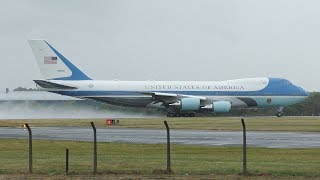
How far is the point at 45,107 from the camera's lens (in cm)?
7300

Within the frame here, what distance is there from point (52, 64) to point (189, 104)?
14.6 m

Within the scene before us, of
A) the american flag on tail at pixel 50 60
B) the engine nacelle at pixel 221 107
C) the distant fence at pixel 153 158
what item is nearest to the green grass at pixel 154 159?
the distant fence at pixel 153 158

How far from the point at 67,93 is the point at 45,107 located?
4371 mm

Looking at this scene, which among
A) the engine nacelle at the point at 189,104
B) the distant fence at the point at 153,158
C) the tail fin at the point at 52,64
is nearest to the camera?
the distant fence at the point at 153,158

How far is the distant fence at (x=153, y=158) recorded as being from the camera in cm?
1838

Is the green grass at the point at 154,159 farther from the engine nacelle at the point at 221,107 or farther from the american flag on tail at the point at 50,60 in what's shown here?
the american flag on tail at the point at 50,60

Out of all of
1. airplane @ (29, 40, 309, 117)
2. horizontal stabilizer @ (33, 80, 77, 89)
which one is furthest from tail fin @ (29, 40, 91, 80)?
horizontal stabilizer @ (33, 80, 77, 89)

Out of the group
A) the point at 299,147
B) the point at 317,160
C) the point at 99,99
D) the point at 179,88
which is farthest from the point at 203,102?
the point at 317,160

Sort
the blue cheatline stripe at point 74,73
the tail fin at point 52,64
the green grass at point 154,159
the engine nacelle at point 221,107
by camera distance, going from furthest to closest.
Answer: the tail fin at point 52,64 < the blue cheatline stripe at point 74,73 < the engine nacelle at point 221,107 < the green grass at point 154,159

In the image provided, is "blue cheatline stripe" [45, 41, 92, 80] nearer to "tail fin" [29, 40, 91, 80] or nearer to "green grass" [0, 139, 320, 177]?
"tail fin" [29, 40, 91, 80]

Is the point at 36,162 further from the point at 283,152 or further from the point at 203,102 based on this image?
the point at 203,102

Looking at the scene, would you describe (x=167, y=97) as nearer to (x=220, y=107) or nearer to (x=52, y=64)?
(x=220, y=107)

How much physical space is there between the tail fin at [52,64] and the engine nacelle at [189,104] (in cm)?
1037

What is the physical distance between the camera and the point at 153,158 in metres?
22.2
